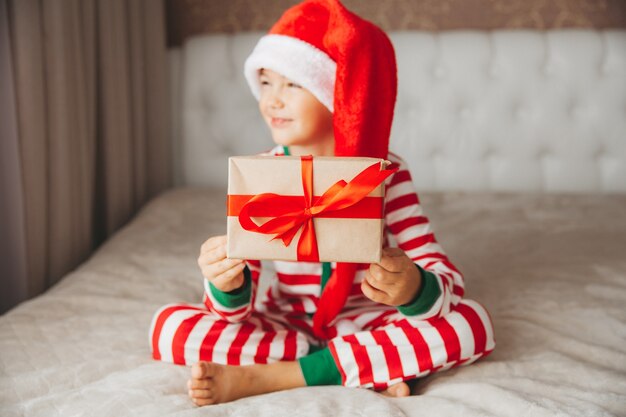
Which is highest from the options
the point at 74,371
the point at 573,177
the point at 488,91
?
the point at 488,91

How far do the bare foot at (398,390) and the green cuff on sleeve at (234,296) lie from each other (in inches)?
11.0

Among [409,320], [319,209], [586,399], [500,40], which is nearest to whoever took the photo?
[319,209]

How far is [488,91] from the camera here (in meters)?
2.15

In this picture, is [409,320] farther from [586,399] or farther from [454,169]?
[454,169]

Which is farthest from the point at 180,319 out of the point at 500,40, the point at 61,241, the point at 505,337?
the point at 500,40

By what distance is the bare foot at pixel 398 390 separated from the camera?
1.04m

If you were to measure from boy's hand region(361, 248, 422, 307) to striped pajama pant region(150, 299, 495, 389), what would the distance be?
97 mm

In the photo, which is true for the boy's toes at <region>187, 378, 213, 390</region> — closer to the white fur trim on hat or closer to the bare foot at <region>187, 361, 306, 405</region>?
the bare foot at <region>187, 361, 306, 405</region>

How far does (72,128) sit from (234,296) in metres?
0.93

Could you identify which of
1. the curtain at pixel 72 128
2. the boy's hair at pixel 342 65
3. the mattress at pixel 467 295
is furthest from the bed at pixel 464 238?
the boy's hair at pixel 342 65

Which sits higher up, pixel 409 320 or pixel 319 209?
pixel 319 209

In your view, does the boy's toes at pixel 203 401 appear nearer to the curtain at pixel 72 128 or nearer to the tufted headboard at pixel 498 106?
the curtain at pixel 72 128

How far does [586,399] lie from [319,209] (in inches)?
19.8

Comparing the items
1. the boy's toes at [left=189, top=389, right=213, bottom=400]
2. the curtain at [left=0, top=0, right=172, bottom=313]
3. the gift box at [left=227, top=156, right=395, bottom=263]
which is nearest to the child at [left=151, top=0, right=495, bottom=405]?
the boy's toes at [left=189, top=389, right=213, bottom=400]
